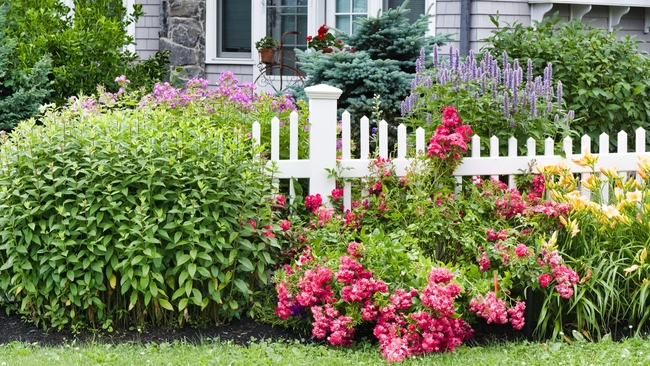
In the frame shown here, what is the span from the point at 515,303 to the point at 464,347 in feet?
1.77

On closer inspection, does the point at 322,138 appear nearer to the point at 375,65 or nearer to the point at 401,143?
the point at 401,143

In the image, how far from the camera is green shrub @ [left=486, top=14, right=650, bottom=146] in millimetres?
7754

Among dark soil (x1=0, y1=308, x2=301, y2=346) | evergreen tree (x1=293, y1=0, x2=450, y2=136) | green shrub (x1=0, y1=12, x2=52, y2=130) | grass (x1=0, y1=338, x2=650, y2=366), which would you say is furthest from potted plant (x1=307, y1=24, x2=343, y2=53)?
grass (x1=0, y1=338, x2=650, y2=366)

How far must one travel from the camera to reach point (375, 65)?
760 cm

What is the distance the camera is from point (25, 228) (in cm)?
452

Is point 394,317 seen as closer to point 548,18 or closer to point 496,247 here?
point 496,247

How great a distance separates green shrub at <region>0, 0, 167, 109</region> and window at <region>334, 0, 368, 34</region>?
99.6 inches

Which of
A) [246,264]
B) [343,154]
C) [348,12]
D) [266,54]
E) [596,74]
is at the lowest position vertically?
[246,264]

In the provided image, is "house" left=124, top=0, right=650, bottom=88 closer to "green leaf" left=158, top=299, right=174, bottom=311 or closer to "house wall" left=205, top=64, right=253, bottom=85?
"house wall" left=205, top=64, right=253, bottom=85

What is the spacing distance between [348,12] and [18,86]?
12.7 feet

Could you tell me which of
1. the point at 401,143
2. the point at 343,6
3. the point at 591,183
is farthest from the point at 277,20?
the point at 591,183

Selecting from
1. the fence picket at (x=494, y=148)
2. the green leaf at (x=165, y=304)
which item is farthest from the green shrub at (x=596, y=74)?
the green leaf at (x=165, y=304)

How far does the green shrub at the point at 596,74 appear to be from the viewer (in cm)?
775

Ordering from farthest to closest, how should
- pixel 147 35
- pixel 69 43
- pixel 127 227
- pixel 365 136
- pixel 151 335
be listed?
pixel 147 35 < pixel 69 43 < pixel 365 136 < pixel 151 335 < pixel 127 227
